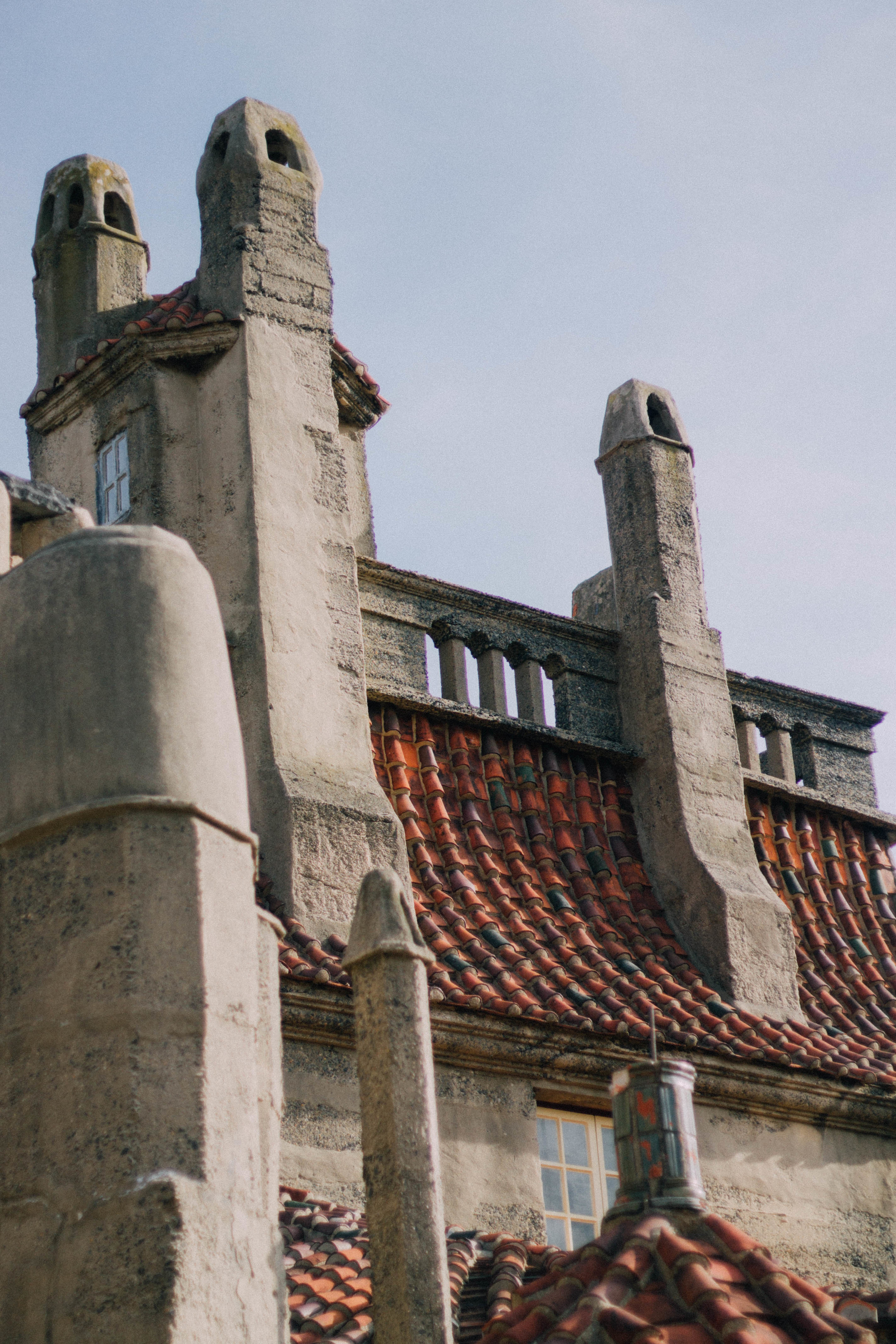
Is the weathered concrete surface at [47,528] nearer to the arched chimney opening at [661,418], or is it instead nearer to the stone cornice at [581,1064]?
the stone cornice at [581,1064]

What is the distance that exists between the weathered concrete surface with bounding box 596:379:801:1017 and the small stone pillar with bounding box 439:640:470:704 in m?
1.44

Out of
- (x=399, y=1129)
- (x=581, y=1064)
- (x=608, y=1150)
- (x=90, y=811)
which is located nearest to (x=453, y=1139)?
(x=581, y=1064)

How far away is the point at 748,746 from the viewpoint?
13.7 meters

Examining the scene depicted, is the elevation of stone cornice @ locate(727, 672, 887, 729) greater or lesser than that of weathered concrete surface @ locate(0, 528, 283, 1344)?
greater

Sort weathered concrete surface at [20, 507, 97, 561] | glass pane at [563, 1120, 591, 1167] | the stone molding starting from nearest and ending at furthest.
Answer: the stone molding, weathered concrete surface at [20, 507, 97, 561], glass pane at [563, 1120, 591, 1167]

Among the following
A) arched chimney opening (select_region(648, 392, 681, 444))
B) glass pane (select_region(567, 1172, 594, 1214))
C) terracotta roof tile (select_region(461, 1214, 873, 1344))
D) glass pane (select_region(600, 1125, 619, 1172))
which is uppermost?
arched chimney opening (select_region(648, 392, 681, 444))

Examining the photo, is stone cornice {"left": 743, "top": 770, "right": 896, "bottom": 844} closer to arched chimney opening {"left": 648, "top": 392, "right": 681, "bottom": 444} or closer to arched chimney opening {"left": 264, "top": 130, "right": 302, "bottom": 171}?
arched chimney opening {"left": 648, "top": 392, "right": 681, "bottom": 444}

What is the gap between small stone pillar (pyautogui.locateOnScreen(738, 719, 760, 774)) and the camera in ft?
44.7

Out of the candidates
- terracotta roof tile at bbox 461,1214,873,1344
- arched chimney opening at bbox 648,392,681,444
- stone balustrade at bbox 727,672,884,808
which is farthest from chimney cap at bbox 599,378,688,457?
terracotta roof tile at bbox 461,1214,873,1344

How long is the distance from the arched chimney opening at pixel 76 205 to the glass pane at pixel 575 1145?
7.48 meters

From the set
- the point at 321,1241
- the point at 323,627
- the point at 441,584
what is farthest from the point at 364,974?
the point at 441,584

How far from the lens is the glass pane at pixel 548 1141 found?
10.2 metres

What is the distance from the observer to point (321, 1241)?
8086 millimetres

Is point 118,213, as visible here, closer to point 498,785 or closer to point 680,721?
point 498,785
